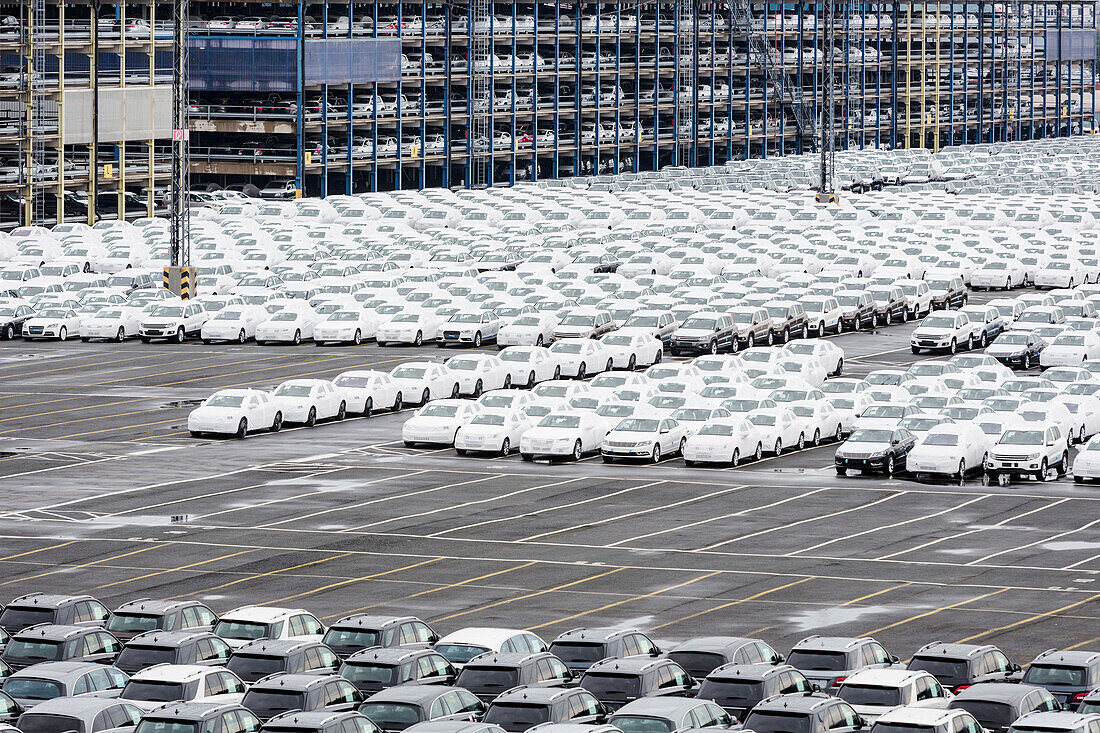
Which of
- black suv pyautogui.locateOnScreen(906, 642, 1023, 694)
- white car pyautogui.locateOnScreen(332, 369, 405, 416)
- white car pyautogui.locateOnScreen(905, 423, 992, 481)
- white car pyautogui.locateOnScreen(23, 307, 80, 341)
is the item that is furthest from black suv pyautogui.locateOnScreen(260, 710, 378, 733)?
white car pyautogui.locateOnScreen(23, 307, 80, 341)

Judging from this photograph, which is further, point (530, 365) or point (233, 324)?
point (233, 324)

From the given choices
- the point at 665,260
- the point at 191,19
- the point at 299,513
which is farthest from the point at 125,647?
the point at 191,19

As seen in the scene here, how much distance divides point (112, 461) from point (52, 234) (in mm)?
54468

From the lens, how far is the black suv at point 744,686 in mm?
26031

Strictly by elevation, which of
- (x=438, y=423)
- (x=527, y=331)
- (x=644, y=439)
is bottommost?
(x=644, y=439)

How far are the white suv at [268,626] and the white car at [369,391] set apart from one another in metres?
29.7

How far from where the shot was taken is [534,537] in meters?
42.9

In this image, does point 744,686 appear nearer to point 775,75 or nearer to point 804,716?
point 804,716

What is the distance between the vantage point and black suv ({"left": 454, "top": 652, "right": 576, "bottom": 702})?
88.4ft

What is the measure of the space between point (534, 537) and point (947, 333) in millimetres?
35081

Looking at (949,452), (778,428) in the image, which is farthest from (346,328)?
(949,452)

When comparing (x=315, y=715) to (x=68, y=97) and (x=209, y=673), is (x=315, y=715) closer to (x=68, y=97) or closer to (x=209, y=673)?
(x=209, y=673)

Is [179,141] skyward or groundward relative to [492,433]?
skyward

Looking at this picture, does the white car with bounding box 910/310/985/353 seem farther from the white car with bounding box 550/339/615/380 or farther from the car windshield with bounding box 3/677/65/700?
the car windshield with bounding box 3/677/65/700
